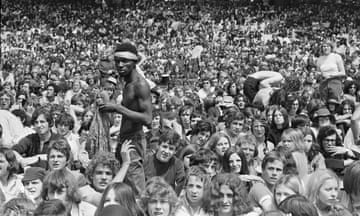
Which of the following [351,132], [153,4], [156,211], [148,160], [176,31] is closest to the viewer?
[156,211]

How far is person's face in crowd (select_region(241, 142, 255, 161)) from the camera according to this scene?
23.1 feet

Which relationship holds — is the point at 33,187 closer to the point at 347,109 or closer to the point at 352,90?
the point at 347,109

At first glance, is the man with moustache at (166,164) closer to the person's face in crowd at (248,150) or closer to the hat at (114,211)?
the person's face in crowd at (248,150)

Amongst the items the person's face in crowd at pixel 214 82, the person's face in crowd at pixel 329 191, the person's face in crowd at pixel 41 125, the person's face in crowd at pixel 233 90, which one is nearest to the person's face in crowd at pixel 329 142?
the person's face in crowd at pixel 329 191

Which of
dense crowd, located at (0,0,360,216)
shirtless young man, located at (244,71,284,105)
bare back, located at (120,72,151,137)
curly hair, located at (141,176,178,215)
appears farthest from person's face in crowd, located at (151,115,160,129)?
curly hair, located at (141,176,178,215)

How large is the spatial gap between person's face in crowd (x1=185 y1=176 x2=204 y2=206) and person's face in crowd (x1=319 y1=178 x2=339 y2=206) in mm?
956

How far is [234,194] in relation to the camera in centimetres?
532

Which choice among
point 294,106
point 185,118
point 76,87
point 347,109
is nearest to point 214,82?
point 76,87

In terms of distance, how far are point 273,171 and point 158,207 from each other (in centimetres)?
133

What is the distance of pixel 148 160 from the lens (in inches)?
269

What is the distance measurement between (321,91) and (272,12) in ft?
77.8

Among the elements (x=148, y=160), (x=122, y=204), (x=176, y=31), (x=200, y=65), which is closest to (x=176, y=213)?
(x=122, y=204)

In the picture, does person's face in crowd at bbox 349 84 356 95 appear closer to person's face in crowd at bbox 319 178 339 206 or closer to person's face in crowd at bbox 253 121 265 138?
person's face in crowd at bbox 253 121 265 138

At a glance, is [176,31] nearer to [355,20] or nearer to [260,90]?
[355,20]
